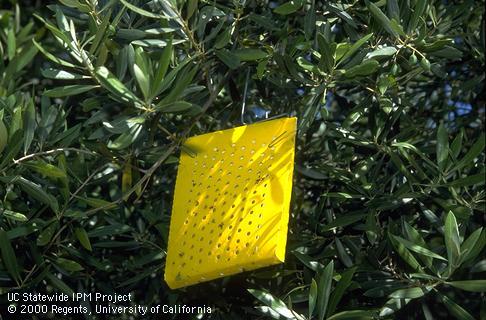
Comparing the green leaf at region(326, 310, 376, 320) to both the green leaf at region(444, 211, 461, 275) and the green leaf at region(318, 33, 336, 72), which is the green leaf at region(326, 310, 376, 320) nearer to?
the green leaf at region(444, 211, 461, 275)

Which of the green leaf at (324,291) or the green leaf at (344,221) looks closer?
the green leaf at (324,291)

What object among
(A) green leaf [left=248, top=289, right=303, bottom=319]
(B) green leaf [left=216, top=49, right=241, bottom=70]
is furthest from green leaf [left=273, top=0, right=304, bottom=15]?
(A) green leaf [left=248, top=289, right=303, bottom=319]

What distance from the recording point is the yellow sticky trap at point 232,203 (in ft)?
4.83

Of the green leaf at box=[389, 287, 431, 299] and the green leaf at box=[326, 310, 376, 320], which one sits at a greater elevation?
the green leaf at box=[326, 310, 376, 320]

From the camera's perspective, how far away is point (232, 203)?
1.55 meters

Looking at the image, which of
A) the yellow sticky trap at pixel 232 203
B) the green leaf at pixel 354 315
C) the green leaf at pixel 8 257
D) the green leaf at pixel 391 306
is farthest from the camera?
the green leaf at pixel 8 257

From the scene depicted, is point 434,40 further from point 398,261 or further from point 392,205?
point 398,261

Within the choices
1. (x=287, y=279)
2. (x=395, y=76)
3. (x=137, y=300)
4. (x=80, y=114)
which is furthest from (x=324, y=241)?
(x=80, y=114)

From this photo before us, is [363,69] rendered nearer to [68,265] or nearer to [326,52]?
[326,52]

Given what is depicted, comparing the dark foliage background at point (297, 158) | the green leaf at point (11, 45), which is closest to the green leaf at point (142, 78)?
the dark foliage background at point (297, 158)

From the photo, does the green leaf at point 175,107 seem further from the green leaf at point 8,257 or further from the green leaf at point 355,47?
the green leaf at point 8,257

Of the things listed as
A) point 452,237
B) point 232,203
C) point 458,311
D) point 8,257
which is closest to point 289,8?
point 232,203

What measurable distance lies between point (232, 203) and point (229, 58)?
0.34 m

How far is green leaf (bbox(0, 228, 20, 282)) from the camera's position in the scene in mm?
1828
